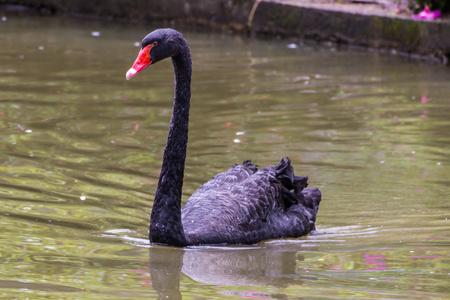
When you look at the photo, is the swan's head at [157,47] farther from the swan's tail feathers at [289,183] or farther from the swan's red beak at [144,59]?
the swan's tail feathers at [289,183]

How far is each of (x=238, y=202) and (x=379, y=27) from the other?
310 inches

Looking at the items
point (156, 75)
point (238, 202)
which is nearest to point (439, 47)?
point (156, 75)

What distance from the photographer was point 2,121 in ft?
26.1

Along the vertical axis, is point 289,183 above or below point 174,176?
below

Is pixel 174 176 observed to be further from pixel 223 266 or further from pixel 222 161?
pixel 222 161

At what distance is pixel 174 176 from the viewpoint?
503 cm

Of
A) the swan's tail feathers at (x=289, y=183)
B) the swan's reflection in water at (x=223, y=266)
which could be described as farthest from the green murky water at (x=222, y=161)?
the swan's tail feathers at (x=289, y=183)

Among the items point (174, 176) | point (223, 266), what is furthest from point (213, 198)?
point (223, 266)

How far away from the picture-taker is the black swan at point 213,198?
16.1ft

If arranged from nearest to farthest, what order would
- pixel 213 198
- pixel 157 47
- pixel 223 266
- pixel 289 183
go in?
1. pixel 223 266
2. pixel 157 47
3. pixel 213 198
4. pixel 289 183

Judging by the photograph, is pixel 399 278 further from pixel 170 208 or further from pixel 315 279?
pixel 170 208

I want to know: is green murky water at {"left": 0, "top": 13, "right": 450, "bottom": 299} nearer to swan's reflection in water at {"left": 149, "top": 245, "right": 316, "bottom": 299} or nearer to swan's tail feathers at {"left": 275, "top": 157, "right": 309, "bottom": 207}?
swan's reflection in water at {"left": 149, "top": 245, "right": 316, "bottom": 299}

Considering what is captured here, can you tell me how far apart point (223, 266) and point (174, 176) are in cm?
66

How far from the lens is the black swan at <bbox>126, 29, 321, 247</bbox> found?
16.1ft
